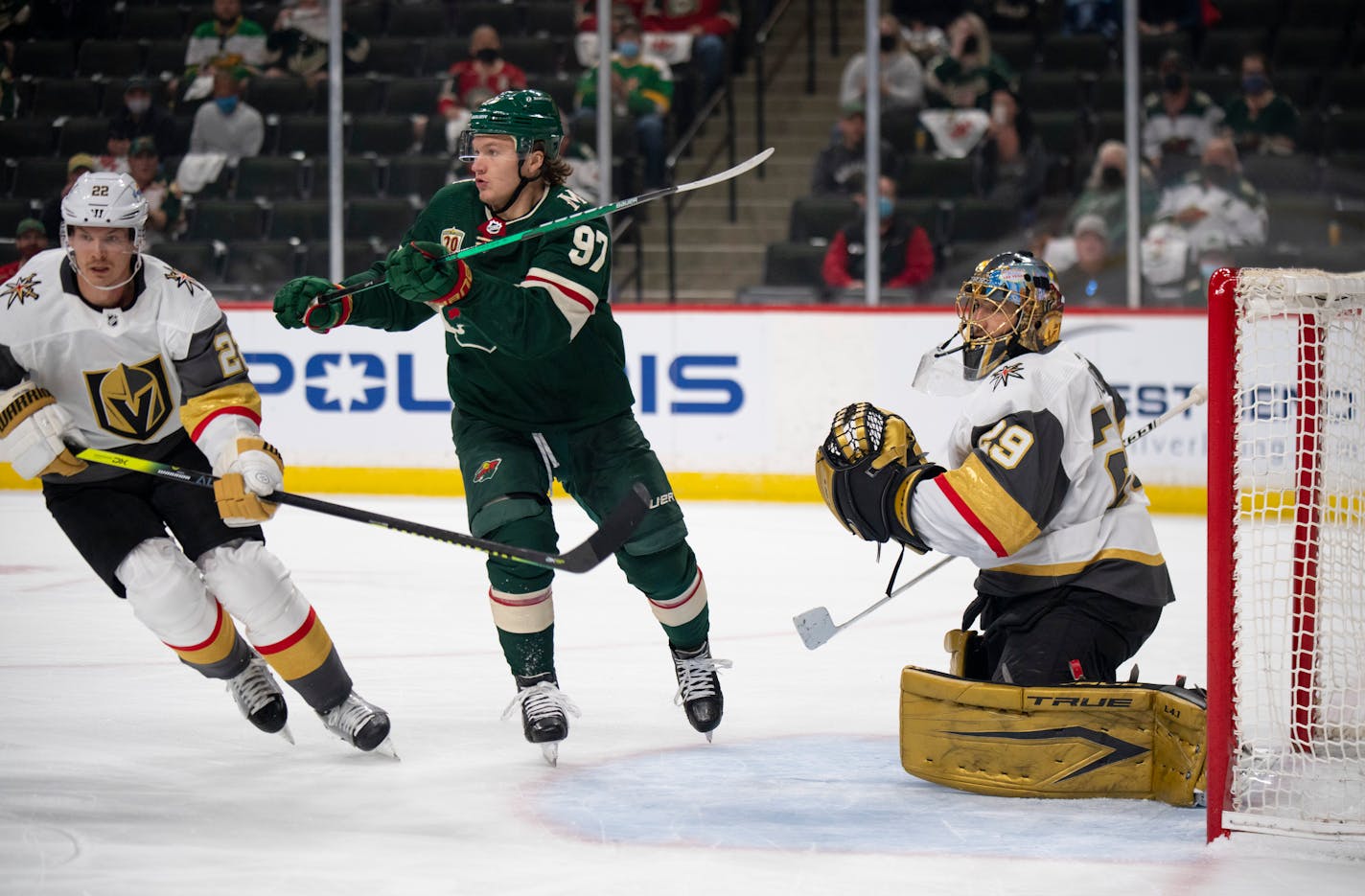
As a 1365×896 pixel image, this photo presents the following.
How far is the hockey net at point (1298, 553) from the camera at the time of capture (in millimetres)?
2736

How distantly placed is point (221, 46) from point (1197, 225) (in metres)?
4.05

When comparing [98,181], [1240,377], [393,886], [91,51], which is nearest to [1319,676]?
[1240,377]

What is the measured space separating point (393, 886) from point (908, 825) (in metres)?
0.85

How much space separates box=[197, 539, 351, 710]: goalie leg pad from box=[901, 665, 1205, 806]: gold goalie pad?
1.09m

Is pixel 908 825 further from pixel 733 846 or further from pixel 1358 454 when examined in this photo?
pixel 1358 454

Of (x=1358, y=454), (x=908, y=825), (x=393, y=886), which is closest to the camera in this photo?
(x=393, y=886)

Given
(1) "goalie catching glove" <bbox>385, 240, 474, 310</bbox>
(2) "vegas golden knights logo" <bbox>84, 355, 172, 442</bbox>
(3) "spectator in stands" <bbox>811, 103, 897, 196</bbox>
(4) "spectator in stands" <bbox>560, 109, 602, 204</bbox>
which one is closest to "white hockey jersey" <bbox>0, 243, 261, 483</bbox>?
(2) "vegas golden knights logo" <bbox>84, 355, 172, 442</bbox>

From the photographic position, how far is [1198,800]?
3.07 m

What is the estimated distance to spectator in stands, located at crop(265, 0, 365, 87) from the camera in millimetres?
7578

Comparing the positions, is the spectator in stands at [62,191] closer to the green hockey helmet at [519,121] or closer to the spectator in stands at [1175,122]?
the spectator in stands at [1175,122]

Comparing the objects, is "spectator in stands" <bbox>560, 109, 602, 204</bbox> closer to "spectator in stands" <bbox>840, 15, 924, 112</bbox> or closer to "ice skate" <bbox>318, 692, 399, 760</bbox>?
"spectator in stands" <bbox>840, 15, 924, 112</bbox>

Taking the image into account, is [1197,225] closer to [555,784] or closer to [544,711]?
[544,711]

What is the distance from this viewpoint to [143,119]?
766 cm

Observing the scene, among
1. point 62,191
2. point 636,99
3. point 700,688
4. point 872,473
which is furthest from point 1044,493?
point 62,191
